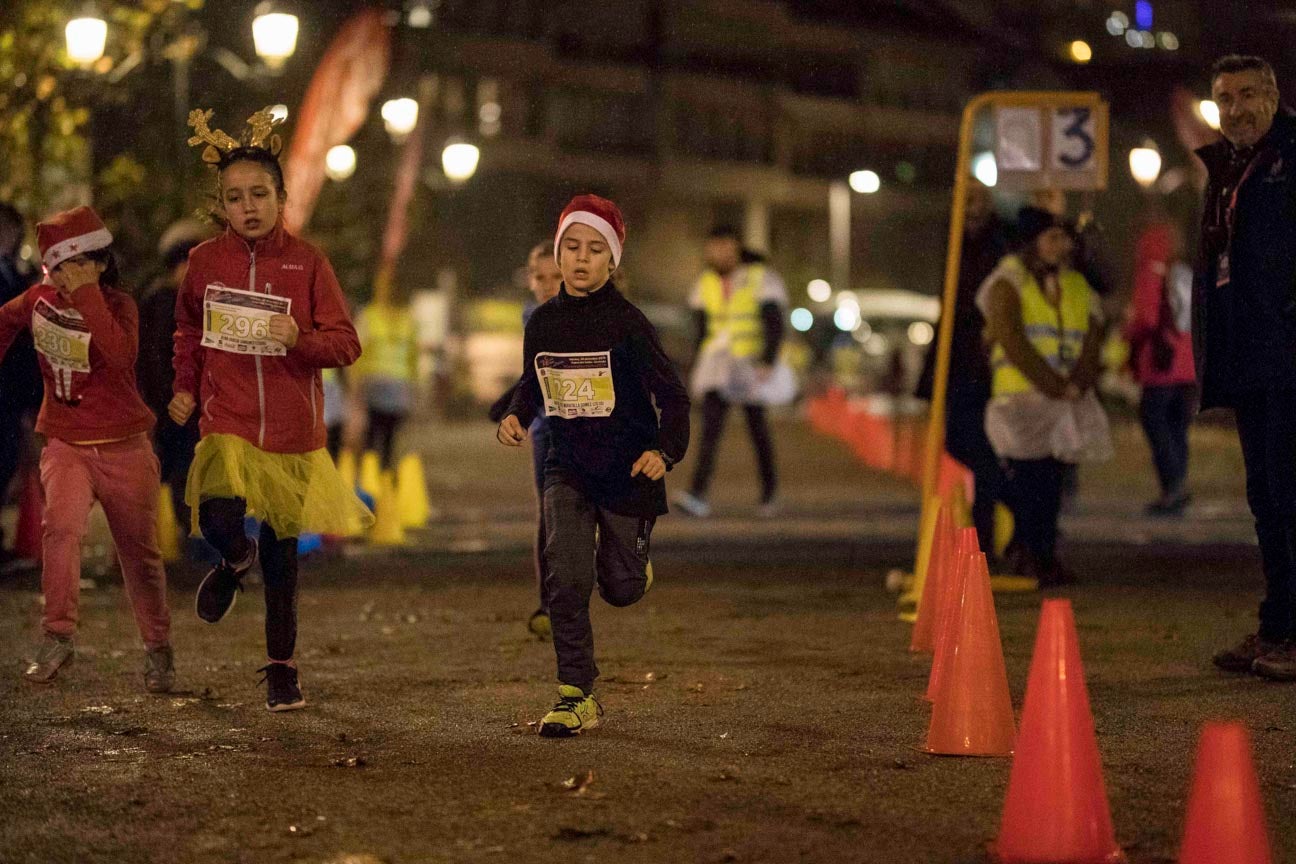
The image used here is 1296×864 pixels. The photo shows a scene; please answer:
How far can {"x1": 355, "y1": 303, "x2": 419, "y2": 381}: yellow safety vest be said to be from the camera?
16.7 metres

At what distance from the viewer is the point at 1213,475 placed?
69.5 ft

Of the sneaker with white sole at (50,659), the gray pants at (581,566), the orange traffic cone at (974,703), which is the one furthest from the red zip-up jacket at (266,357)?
the orange traffic cone at (974,703)

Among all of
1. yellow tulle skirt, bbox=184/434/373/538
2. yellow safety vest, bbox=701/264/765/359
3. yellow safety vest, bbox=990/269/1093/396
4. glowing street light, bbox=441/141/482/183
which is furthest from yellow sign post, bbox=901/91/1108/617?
glowing street light, bbox=441/141/482/183

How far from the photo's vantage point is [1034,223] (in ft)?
35.6

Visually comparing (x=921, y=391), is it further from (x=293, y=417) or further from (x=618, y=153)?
(x=618, y=153)

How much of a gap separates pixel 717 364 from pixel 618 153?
59051 mm

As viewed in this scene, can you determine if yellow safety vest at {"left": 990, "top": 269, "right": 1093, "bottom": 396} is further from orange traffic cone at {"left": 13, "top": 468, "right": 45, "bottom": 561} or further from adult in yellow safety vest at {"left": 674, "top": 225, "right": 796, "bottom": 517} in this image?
orange traffic cone at {"left": 13, "top": 468, "right": 45, "bottom": 561}

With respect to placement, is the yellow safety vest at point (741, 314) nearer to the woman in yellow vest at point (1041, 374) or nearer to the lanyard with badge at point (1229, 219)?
the woman in yellow vest at point (1041, 374)

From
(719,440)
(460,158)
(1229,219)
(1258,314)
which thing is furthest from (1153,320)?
(460,158)

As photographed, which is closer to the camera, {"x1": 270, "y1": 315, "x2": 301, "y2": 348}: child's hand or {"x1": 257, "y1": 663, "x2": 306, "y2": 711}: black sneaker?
{"x1": 270, "y1": 315, "x2": 301, "y2": 348}: child's hand

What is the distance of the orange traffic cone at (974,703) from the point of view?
20.6 feet

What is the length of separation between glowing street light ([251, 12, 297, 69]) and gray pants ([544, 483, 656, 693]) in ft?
A: 44.5

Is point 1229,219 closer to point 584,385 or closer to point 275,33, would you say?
point 584,385

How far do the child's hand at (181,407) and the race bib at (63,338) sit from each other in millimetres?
714
